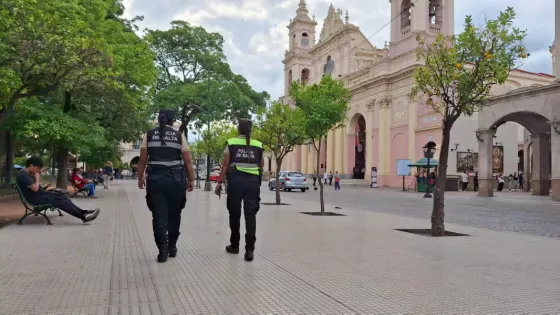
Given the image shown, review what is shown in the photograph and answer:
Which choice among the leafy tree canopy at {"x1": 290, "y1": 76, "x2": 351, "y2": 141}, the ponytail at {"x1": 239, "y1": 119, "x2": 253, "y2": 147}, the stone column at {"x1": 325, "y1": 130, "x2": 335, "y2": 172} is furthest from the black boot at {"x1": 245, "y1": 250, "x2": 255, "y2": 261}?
the stone column at {"x1": 325, "y1": 130, "x2": 335, "y2": 172}

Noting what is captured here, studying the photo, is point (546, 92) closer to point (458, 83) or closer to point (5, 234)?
point (458, 83)

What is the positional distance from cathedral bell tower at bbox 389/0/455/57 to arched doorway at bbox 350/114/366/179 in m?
9.59

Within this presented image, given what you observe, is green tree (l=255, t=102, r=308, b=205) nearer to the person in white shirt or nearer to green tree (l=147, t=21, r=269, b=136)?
the person in white shirt

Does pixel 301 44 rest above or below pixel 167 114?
above

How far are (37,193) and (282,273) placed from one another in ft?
22.5

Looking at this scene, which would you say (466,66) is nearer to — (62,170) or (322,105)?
(322,105)

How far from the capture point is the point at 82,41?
11.9 m

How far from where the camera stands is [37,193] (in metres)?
10.1

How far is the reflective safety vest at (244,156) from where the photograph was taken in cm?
673

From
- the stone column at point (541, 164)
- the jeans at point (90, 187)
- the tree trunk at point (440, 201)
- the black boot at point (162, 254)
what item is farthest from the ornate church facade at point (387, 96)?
the black boot at point (162, 254)

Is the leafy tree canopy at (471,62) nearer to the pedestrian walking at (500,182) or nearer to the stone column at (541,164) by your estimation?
the stone column at (541,164)

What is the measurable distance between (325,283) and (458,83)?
247 inches

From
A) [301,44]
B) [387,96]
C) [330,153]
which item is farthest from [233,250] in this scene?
[301,44]

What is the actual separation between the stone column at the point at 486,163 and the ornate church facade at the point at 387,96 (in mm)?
7136
